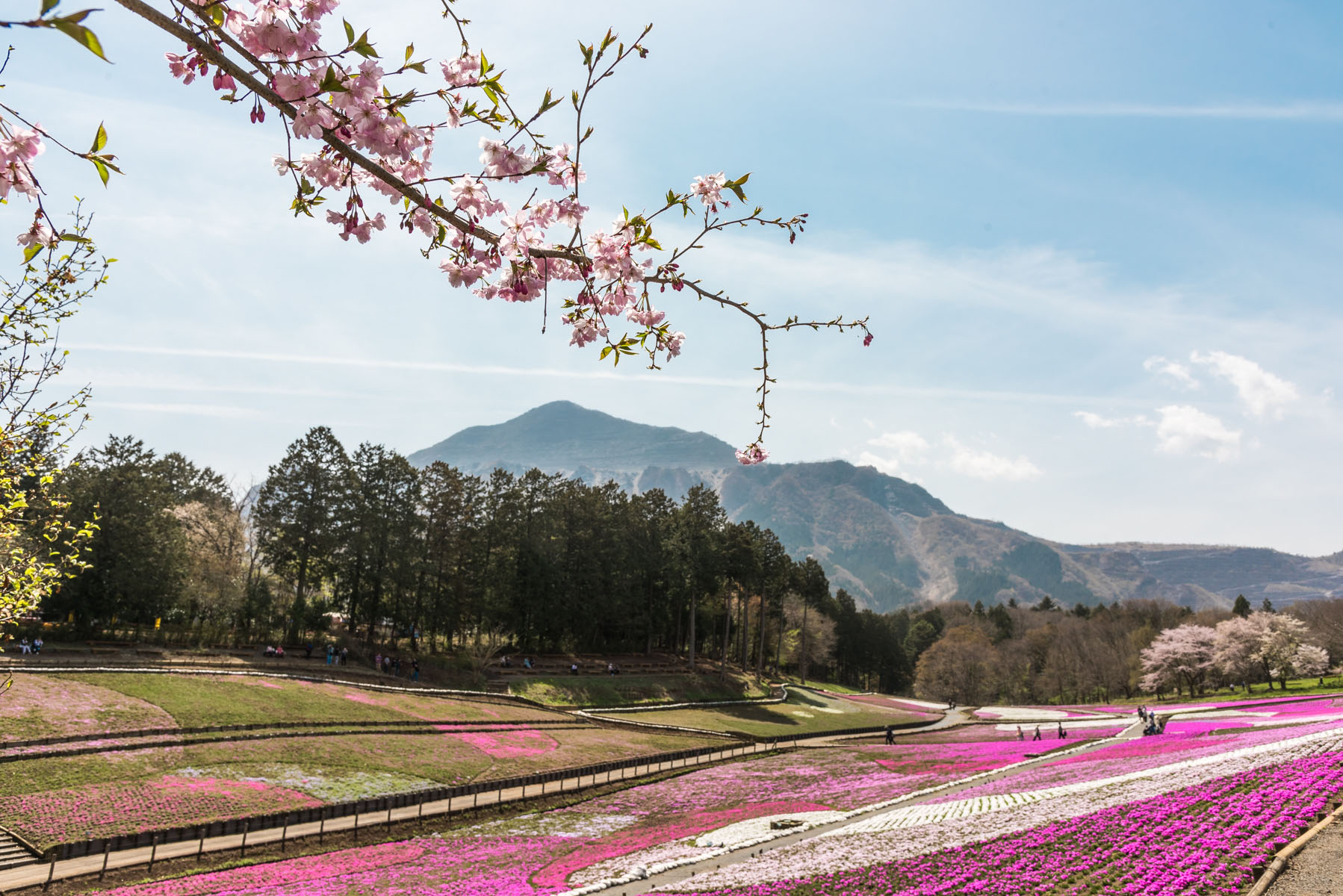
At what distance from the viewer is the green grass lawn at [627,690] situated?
4625 centimetres

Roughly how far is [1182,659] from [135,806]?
3457 inches

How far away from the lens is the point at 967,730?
50.0 metres

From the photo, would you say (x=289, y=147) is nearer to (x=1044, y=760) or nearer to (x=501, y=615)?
(x=1044, y=760)

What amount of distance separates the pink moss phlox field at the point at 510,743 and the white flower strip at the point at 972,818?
1605 cm

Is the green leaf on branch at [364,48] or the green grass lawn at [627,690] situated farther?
the green grass lawn at [627,690]

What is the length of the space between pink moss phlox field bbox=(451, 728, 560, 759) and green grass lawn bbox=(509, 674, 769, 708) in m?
10.5

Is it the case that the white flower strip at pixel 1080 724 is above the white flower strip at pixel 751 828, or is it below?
below

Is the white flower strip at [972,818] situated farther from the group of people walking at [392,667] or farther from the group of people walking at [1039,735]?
the group of people walking at [392,667]

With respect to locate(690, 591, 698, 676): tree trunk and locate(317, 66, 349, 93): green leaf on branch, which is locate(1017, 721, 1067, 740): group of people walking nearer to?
locate(690, 591, 698, 676): tree trunk

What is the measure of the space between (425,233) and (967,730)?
5603cm

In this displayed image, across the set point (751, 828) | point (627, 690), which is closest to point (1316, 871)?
point (751, 828)

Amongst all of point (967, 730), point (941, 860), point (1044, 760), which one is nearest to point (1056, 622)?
point (967, 730)

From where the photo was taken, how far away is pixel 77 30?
1713 millimetres

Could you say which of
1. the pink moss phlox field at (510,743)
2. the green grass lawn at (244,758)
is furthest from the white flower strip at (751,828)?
the pink moss phlox field at (510,743)
